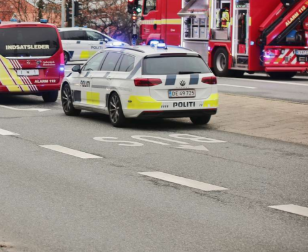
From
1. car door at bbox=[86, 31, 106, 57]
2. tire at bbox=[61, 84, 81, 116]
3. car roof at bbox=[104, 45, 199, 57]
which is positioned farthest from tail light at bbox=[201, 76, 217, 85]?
car door at bbox=[86, 31, 106, 57]

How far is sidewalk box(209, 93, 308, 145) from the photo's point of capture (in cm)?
1471

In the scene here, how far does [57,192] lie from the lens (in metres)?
9.04

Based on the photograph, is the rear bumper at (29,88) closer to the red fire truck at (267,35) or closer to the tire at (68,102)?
the tire at (68,102)

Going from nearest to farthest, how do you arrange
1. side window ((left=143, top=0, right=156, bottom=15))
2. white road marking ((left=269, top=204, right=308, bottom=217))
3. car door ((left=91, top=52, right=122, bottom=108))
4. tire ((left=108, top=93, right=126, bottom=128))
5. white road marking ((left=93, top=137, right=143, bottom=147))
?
white road marking ((left=269, top=204, right=308, bottom=217))
white road marking ((left=93, top=137, right=143, bottom=147))
tire ((left=108, top=93, right=126, bottom=128))
car door ((left=91, top=52, right=122, bottom=108))
side window ((left=143, top=0, right=156, bottom=15))

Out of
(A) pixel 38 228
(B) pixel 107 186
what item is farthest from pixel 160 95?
(A) pixel 38 228

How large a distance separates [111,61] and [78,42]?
24534 mm

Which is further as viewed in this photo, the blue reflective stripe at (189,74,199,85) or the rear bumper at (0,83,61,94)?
the rear bumper at (0,83,61,94)

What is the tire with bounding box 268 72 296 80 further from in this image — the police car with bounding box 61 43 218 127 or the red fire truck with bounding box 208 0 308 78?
the police car with bounding box 61 43 218 127

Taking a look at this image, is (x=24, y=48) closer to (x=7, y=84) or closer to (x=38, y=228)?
(x=7, y=84)

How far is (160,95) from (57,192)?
6023 millimetres

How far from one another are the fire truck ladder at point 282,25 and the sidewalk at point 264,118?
319 inches

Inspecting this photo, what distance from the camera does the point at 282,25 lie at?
2864cm

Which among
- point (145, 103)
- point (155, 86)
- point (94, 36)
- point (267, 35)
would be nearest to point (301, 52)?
point (267, 35)

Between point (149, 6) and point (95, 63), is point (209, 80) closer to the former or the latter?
point (95, 63)
